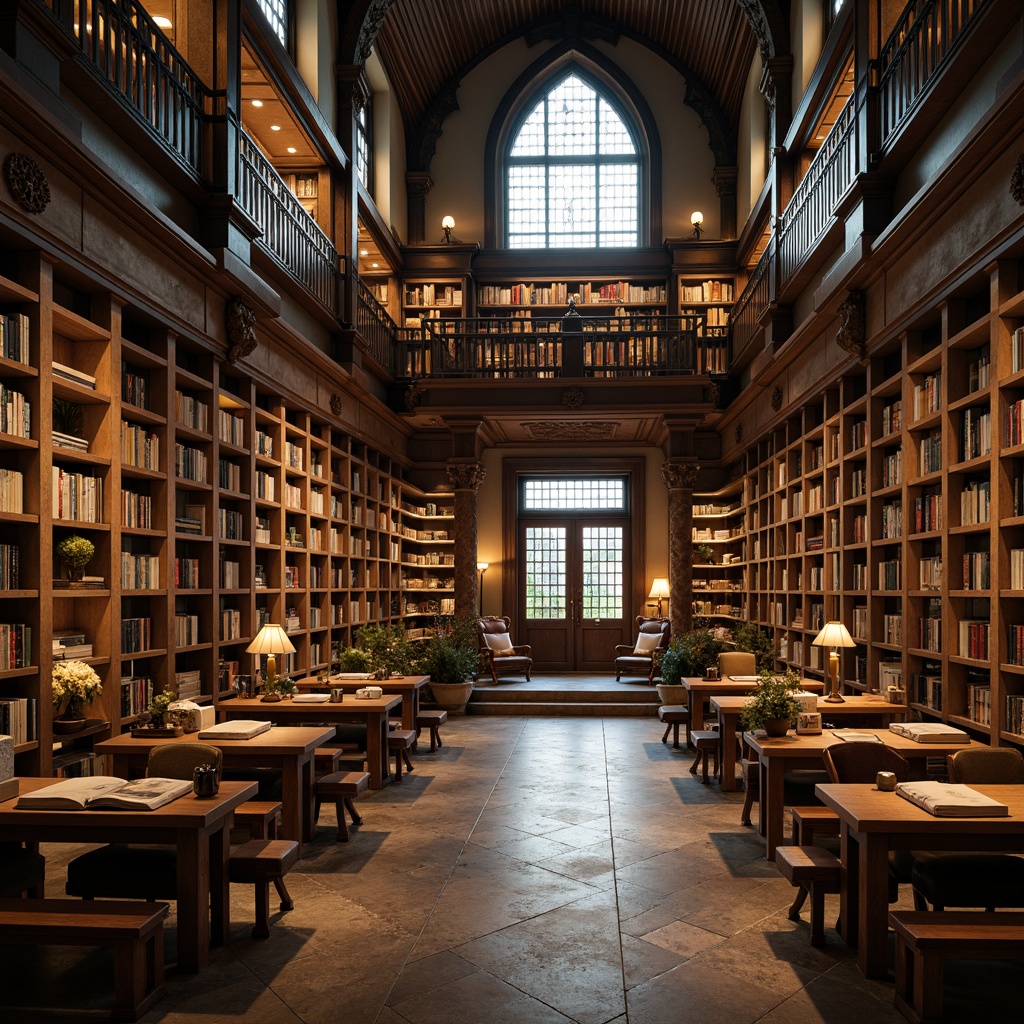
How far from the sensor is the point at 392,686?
838 centimetres

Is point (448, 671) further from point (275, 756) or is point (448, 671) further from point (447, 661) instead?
point (275, 756)

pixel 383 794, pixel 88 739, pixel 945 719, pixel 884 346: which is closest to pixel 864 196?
pixel 884 346

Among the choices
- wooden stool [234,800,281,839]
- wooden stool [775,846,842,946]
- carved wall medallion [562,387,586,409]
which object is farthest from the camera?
carved wall medallion [562,387,586,409]

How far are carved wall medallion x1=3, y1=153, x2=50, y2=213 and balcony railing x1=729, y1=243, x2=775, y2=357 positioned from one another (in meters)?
7.64

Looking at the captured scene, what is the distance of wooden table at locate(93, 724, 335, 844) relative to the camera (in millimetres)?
5184

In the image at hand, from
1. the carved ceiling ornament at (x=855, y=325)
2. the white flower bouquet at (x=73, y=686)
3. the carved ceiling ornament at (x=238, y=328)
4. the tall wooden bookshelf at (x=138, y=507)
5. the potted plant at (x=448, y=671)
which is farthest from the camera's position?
the potted plant at (x=448, y=671)

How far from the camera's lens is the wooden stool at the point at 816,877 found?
4055 millimetres

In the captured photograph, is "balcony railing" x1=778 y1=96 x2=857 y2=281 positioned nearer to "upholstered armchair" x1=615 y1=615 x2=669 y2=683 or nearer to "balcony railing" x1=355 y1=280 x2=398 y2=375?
"balcony railing" x1=355 y1=280 x2=398 y2=375

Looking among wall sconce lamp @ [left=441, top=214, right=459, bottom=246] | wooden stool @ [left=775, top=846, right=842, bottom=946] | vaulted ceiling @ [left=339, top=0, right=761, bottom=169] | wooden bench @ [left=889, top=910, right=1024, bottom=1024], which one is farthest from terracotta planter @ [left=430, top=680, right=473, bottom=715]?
vaulted ceiling @ [left=339, top=0, right=761, bottom=169]

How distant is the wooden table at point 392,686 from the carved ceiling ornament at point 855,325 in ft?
14.8

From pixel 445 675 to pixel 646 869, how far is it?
6.98 m

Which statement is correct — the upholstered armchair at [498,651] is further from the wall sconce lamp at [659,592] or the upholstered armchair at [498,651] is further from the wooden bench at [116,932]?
the wooden bench at [116,932]

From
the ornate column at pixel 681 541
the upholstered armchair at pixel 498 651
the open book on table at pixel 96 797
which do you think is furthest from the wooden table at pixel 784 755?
the upholstered armchair at pixel 498 651

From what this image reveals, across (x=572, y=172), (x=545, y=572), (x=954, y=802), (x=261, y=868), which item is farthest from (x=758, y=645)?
(x=572, y=172)
